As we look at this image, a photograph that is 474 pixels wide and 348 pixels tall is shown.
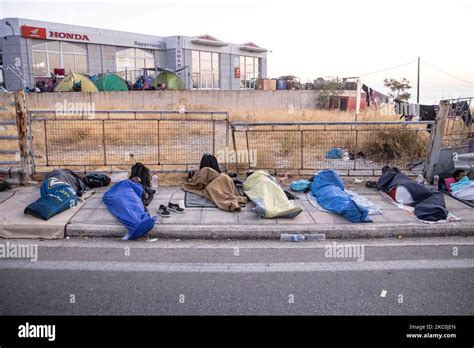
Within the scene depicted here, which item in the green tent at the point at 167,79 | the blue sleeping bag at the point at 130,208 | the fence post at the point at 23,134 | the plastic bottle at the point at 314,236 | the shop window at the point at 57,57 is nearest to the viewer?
the blue sleeping bag at the point at 130,208

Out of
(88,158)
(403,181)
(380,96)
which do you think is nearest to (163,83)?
(380,96)

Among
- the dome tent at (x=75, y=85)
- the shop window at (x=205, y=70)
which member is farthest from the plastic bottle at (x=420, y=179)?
the shop window at (x=205, y=70)

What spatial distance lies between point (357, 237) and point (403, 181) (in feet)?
6.83

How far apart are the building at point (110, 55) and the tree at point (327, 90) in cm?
1100

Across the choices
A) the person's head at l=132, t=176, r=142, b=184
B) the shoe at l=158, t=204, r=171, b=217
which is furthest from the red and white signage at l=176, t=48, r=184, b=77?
the shoe at l=158, t=204, r=171, b=217

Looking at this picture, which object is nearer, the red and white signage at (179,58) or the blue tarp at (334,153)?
the blue tarp at (334,153)

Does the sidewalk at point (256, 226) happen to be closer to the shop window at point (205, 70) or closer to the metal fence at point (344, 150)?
the metal fence at point (344, 150)

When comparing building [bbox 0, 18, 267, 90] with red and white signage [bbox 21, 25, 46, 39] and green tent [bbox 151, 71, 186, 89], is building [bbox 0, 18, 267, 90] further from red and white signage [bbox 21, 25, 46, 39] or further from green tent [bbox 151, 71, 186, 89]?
green tent [bbox 151, 71, 186, 89]


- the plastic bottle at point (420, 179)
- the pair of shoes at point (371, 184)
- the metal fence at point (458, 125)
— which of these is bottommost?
the pair of shoes at point (371, 184)

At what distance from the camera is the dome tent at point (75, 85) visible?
27.1m

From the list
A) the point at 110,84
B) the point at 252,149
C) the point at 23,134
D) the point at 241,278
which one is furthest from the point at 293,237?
the point at 110,84

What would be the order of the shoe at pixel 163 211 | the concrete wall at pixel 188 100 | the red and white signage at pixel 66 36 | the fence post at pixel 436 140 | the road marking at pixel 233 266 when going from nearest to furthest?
1. the road marking at pixel 233 266
2. the shoe at pixel 163 211
3. the fence post at pixel 436 140
4. the concrete wall at pixel 188 100
5. the red and white signage at pixel 66 36

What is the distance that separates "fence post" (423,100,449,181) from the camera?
865cm

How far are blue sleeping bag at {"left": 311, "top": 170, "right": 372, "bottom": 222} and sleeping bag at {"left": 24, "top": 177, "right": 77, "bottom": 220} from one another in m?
4.28
